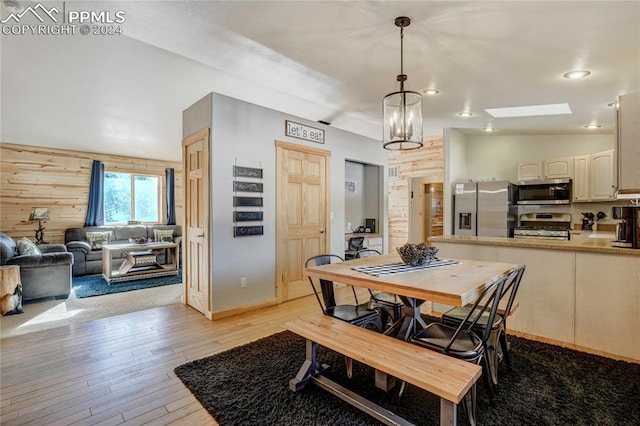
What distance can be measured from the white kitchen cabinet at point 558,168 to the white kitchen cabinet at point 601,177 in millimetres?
271

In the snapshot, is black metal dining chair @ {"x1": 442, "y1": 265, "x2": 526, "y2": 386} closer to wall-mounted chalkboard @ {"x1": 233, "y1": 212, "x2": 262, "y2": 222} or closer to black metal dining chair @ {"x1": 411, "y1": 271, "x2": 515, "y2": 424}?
black metal dining chair @ {"x1": 411, "y1": 271, "x2": 515, "y2": 424}

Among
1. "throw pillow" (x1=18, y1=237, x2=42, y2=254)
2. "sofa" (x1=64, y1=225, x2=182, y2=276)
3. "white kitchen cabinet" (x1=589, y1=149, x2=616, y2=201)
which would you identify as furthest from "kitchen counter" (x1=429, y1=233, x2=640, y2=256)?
"throw pillow" (x1=18, y1=237, x2=42, y2=254)

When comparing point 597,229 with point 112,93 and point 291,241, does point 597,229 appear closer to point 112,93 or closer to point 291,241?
point 291,241

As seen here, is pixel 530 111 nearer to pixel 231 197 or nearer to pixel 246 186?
pixel 246 186

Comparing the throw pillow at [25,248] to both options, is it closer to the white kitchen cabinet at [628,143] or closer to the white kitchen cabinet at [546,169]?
the white kitchen cabinet at [628,143]

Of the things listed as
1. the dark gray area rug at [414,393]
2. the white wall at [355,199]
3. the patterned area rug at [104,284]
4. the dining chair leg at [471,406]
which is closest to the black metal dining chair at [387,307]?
the dark gray area rug at [414,393]

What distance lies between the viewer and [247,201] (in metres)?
3.79

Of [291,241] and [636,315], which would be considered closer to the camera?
[636,315]

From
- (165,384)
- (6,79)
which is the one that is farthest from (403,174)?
(6,79)

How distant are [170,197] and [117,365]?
6.28 m

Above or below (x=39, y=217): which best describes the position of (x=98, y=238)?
below

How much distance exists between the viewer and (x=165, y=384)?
86.5 inches

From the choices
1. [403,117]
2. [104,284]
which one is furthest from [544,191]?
[104,284]

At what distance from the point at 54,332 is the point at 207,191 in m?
2.07
